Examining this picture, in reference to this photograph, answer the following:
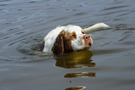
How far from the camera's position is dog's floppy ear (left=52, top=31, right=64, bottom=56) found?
6098 mm

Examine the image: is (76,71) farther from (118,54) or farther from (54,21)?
(54,21)

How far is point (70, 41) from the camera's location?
6.15 meters

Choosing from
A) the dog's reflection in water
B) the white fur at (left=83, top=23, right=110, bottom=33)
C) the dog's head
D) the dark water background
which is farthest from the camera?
the white fur at (left=83, top=23, right=110, bottom=33)

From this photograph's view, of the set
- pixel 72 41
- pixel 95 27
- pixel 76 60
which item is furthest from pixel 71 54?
pixel 95 27

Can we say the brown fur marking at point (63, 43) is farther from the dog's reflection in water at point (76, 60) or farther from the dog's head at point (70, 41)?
the dog's reflection in water at point (76, 60)

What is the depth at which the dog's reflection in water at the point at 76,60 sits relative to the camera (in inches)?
Answer: 201

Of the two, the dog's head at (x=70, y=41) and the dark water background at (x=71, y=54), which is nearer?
the dark water background at (x=71, y=54)

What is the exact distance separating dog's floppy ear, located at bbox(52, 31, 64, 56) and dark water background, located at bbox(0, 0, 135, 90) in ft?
0.56

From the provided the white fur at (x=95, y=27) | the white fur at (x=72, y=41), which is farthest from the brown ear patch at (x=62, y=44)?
the white fur at (x=95, y=27)

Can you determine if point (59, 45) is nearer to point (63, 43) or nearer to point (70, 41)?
point (63, 43)

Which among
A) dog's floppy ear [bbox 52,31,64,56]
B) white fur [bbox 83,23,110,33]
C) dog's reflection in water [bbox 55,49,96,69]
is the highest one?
white fur [bbox 83,23,110,33]

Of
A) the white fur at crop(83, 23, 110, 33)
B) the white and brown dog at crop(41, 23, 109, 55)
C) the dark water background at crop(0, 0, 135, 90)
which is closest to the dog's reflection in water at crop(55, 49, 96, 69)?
the dark water background at crop(0, 0, 135, 90)

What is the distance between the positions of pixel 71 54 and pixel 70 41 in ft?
1.01

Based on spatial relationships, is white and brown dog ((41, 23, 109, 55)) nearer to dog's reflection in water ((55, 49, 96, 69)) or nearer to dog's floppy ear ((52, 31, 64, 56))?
dog's floppy ear ((52, 31, 64, 56))
